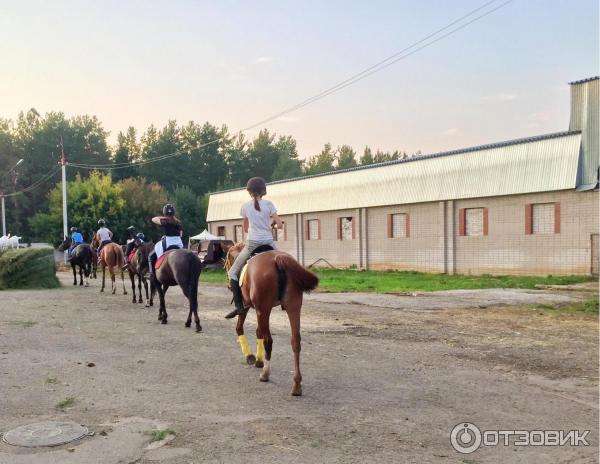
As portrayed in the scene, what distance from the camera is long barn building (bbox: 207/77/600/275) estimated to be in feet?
74.9

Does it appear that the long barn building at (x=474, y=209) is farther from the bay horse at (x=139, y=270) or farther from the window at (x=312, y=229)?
the bay horse at (x=139, y=270)

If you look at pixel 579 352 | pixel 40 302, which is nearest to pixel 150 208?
pixel 40 302

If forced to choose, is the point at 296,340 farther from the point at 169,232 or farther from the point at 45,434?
the point at 169,232

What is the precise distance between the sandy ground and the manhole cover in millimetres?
115

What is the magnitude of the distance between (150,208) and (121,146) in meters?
30.9

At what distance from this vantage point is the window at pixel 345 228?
115 ft

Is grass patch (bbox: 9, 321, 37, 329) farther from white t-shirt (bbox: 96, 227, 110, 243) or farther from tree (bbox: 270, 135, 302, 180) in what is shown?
tree (bbox: 270, 135, 302, 180)

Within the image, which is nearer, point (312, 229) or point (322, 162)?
point (312, 229)

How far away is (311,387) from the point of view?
260 inches

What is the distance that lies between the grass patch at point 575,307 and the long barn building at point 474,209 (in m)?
8.56

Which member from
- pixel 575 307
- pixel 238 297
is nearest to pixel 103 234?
pixel 238 297

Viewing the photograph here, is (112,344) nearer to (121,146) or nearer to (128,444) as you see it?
(128,444)
